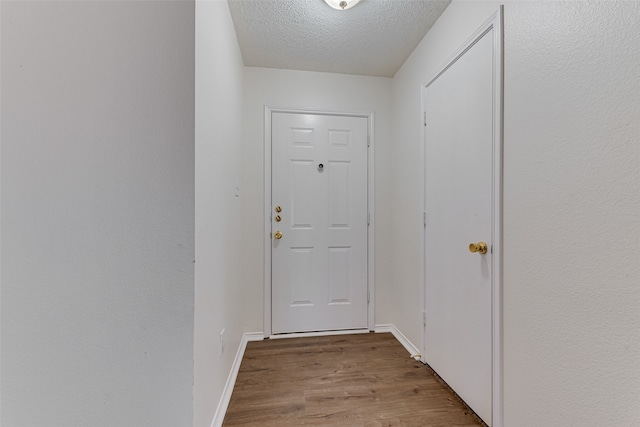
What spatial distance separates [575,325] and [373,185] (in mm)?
1639

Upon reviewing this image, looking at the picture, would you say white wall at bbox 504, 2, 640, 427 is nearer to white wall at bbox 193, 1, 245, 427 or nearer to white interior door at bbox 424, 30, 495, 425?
white interior door at bbox 424, 30, 495, 425

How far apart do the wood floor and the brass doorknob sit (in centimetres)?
89

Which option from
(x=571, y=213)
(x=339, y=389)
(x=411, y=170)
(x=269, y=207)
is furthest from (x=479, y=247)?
(x=269, y=207)

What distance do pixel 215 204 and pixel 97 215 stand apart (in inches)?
17.4

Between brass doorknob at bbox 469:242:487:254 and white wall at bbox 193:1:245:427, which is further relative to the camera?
brass doorknob at bbox 469:242:487:254

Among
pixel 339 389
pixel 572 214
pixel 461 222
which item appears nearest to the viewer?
pixel 572 214

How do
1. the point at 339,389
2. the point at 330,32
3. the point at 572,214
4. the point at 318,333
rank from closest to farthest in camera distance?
the point at 572,214
the point at 339,389
the point at 330,32
the point at 318,333

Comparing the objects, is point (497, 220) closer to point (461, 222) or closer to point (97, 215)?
point (461, 222)

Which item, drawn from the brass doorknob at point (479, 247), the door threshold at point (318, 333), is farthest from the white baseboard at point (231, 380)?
the brass doorknob at point (479, 247)

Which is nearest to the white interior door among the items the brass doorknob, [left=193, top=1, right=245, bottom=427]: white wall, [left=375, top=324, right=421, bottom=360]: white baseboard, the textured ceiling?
the brass doorknob

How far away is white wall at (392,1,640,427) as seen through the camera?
73cm

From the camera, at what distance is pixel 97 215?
2.92ft

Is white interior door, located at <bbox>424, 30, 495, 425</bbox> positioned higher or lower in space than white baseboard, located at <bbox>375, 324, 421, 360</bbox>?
higher

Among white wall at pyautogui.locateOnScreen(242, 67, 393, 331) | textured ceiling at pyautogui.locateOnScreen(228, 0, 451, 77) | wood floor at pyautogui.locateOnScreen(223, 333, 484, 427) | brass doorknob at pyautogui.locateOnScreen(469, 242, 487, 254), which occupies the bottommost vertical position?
wood floor at pyautogui.locateOnScreen(223, 333, 484, 427)
